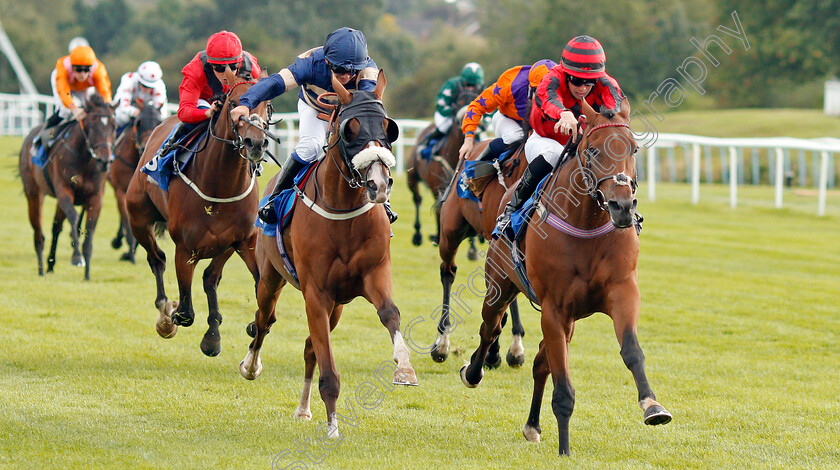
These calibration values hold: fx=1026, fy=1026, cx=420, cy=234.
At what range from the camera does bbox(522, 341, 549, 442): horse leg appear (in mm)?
5633

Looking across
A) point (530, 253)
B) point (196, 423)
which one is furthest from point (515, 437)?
point (196, 423)

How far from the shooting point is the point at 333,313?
6.05 metres

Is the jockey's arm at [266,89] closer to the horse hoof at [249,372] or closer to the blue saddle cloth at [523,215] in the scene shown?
the blue saddle cloth at [523,215]

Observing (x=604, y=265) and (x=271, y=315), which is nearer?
(x=604, y=265)

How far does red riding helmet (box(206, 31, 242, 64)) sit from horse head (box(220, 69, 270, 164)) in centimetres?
9

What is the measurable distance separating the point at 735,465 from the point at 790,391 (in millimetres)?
2061

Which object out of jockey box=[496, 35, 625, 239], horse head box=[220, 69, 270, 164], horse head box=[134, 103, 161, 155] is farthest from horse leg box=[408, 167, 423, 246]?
jockey box=[496, 35, 625, 239]

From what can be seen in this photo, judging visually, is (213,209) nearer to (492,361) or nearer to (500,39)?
(492,361)

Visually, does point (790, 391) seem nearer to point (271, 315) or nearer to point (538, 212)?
point (538, 212)

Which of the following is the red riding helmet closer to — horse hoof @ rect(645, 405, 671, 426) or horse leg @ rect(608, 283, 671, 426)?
horse leg @ rect(608, 283, 671, 426)

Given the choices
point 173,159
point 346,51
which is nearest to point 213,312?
point 173,159

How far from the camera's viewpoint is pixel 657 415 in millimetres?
4516

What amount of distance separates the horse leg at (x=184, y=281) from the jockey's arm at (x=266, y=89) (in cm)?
144

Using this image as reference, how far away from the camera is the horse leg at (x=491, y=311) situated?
20.3ft
